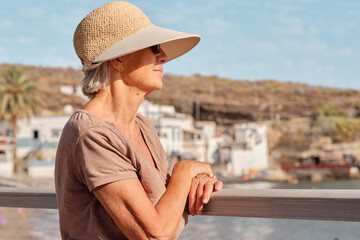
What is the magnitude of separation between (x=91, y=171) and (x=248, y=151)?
4008cm

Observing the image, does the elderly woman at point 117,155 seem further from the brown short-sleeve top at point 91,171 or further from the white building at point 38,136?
the white building at point 38,136

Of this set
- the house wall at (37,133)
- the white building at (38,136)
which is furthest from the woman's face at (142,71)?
the house wall at (37,133)

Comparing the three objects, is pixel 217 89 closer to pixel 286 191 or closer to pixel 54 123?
pixel 54 123

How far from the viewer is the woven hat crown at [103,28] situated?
1.24m

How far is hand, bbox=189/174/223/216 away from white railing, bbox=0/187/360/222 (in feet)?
0.11

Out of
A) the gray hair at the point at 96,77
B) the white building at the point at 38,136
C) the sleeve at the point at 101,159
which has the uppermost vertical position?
the gray hair at the point at 96,77

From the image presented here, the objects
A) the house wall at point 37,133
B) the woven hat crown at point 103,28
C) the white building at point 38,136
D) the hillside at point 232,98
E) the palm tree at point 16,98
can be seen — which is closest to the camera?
the woven hat crown at point 103,28

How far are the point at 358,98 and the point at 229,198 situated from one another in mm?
76291

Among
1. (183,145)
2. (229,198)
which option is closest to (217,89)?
(183,145)

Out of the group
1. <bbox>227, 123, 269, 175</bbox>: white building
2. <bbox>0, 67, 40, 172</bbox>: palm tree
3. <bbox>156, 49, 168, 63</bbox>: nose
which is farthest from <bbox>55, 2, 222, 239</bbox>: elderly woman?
<bbox>227, 123, 269, 175</bbox>: white building

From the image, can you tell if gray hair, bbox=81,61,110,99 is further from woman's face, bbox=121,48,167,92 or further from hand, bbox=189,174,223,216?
hand, bbox=189,174,223,216

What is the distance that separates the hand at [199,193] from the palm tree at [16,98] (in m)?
30.6

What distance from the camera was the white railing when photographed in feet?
3.91

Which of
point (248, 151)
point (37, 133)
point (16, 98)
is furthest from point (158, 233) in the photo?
point (248, 151)
